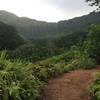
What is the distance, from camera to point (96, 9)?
90.6 ft

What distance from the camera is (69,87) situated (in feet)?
45.7

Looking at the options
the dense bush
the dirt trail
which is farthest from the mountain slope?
the dense bush

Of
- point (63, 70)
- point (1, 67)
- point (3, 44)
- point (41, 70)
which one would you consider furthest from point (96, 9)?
point (3, 44)

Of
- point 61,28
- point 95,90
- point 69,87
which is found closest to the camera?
point 95,90

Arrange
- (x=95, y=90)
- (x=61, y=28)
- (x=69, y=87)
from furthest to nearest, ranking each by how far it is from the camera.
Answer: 1. (x=61, y=28)
2. (x=69, y=87)
3. (x=95, y=90)

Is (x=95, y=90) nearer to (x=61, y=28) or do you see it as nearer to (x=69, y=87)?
(x=69, y=87)

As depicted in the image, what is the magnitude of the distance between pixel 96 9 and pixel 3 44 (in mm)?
20242

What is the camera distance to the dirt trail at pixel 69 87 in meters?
12.6

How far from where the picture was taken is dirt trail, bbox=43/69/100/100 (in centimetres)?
1264

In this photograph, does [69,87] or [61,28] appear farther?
[61,28]

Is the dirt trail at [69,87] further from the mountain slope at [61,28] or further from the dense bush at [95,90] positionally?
the mountain slope at [61,28]

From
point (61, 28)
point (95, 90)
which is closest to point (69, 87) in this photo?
point (95, 90)

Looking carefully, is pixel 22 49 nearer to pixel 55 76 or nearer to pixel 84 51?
pixel 84 51

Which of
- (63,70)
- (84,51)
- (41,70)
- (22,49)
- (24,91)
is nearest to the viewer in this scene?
(24,91)
